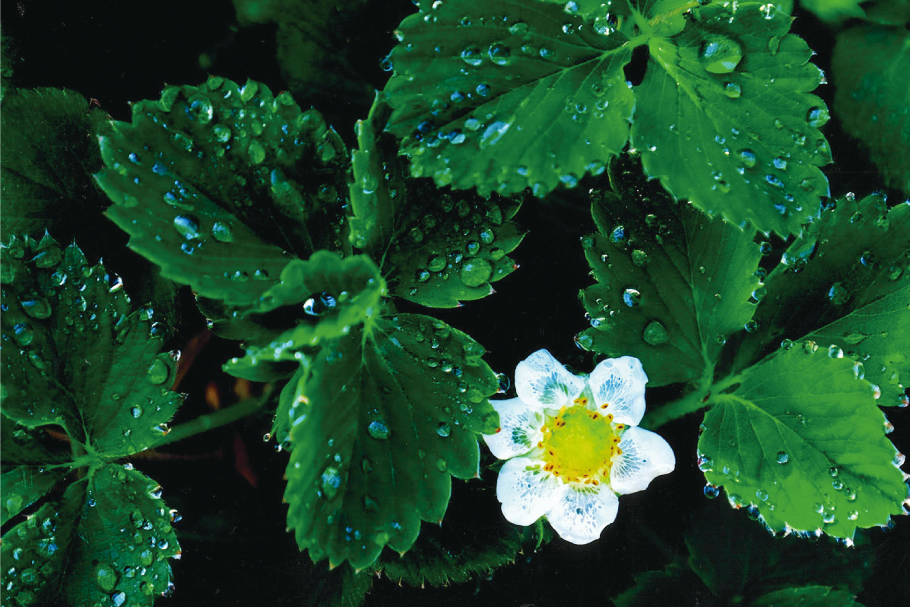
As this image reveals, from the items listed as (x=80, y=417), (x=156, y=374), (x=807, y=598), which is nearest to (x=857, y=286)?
(x=807, y=598)

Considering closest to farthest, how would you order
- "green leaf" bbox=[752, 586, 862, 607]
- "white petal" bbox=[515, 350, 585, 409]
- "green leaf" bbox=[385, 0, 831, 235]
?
"green leaf" bbox=[385, 0, 831, 235]
"white petal" bbox=[515, 350, 585, 409]
"green leaf" bbox=[752, 586, 862, 607]

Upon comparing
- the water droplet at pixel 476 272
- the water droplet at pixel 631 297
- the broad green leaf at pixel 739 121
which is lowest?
the water droplet at pixel 631 297

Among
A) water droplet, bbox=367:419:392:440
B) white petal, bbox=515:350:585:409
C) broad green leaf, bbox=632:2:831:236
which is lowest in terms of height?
white petal, bbox=515:350:585:409

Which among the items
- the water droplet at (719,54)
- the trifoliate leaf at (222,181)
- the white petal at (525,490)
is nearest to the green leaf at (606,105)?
the water droplet at (719,54)

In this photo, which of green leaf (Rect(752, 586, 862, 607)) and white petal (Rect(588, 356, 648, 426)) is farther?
green leaf (Rect(752, 586, 862, 607))

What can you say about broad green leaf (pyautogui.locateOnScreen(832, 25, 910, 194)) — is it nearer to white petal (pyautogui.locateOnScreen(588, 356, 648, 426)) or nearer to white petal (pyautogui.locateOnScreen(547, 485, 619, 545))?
white petal (pyautogui.locateOnScreen(588, 356, 648, 426))

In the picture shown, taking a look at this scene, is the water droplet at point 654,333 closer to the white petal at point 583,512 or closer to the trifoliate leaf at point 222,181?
the white petal at point 583,512

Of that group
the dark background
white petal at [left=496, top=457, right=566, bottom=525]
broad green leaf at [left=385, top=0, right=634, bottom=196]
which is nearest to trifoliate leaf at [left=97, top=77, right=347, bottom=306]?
broad green leaf at [left=385, top=0, right=634, bottom=196]
